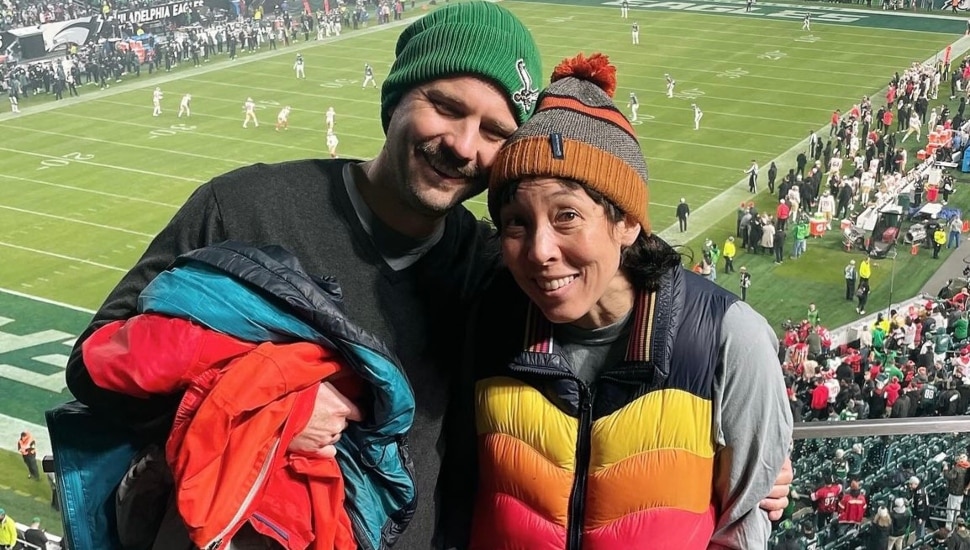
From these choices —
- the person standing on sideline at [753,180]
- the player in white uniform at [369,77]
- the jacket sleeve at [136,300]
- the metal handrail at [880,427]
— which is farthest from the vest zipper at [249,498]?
A: the player in white uniform at [369,77]

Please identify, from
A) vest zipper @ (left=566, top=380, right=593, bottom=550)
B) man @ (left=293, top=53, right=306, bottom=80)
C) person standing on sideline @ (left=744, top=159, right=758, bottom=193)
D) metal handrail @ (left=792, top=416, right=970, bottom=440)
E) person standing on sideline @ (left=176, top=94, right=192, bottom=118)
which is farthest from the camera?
man @ (left=293, top=53, right=306, bottom=80)

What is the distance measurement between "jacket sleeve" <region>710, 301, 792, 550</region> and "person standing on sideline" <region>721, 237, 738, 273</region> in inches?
705

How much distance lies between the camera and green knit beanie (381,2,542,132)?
2.21m

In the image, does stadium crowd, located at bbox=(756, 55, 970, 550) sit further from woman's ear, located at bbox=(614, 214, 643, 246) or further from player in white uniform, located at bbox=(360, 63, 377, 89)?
player in white uniform, located at bbox=(360, 63, 377, 89)

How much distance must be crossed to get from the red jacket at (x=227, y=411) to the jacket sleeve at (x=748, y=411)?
2.26 ft

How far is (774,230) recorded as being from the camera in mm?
20750

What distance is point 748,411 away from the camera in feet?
6.66

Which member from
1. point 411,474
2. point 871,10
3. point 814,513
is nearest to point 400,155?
point 411,474

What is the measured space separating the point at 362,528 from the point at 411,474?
14cm

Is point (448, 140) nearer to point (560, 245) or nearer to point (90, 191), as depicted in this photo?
point (560, 245)

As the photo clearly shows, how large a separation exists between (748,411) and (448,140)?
76 cm

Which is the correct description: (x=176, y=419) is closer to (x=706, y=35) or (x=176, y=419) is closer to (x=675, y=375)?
(x=675, y=375)

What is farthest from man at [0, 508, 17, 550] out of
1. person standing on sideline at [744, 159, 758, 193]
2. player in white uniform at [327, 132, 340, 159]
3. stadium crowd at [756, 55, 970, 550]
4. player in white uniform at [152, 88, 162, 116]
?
player in white uniform at [152, 88, 162, 116]

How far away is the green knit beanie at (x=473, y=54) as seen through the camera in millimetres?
2213
